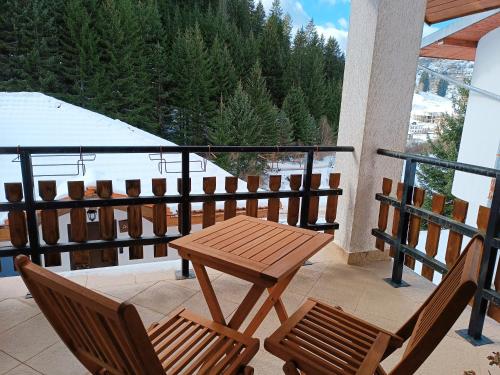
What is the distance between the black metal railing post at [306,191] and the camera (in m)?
3.07

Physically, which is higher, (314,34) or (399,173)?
(314,34)

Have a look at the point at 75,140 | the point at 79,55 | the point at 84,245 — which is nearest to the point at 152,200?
the point at 84,245

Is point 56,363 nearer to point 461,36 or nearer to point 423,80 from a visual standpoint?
point 461,36

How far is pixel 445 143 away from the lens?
1911 centimetres

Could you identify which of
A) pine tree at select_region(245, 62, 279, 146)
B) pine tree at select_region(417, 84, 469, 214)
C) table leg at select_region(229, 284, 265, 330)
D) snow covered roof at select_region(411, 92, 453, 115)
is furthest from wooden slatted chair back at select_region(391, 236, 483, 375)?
pine tree at select_region(245, 62, 279, 146)

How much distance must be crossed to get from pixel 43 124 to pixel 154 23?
19.8 meters

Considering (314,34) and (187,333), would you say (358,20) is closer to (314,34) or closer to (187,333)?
(187,333)

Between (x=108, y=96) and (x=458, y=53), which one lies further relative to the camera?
(x=108, y=96)

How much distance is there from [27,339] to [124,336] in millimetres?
1640

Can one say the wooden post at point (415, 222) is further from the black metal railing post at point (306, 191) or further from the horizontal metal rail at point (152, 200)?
the black metal railing post at point (306, 191)

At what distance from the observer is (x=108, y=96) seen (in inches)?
1023

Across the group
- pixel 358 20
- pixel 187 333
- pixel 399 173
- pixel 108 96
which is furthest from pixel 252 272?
pixel 108 96

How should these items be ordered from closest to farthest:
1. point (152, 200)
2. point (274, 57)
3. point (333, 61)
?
point (152, 200)
point (274, 57)
point (333, 61)

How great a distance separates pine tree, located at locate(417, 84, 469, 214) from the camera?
18203mm
